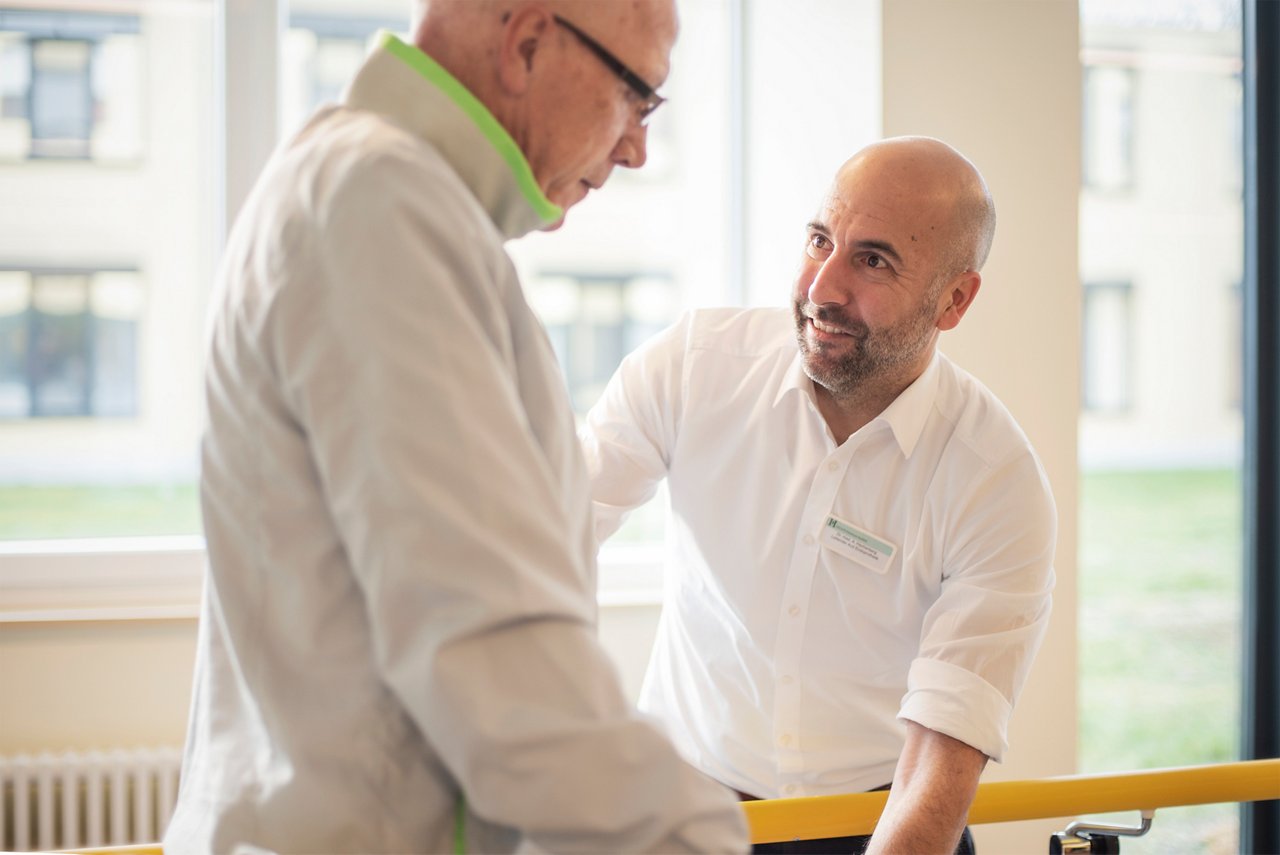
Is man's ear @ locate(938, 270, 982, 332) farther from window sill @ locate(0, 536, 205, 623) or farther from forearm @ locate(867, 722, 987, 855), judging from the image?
window sill @ locate(0, 536, 205, 623)

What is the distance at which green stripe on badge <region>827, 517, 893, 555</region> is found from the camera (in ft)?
5.75

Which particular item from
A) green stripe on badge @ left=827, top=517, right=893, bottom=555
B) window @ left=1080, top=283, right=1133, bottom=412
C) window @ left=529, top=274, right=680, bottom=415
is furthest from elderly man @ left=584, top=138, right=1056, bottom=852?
window @ left=1080, top=283, right=1133, bottom=412

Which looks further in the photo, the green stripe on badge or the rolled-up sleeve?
the green stripe on badge

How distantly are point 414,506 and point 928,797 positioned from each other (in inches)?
42.9

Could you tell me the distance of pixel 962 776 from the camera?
1.53 metres

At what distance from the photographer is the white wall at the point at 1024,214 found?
8.38 ft

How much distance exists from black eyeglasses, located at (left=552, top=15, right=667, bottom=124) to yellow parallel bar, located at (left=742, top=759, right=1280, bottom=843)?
3.14ft

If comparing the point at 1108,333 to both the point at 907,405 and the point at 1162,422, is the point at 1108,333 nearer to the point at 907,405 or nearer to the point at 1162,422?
the point at 1162,422

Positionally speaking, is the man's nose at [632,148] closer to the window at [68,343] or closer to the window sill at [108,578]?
the window sill at [108,578]

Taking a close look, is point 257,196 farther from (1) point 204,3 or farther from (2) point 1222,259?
(2) point 1222,259

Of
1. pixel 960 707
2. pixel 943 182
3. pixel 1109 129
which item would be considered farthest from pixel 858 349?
pixel 1109 129

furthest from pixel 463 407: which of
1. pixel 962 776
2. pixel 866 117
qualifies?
pixel 866 117

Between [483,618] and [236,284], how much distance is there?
11.7 inches

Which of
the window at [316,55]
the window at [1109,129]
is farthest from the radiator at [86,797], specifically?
the window at [1109,129]
